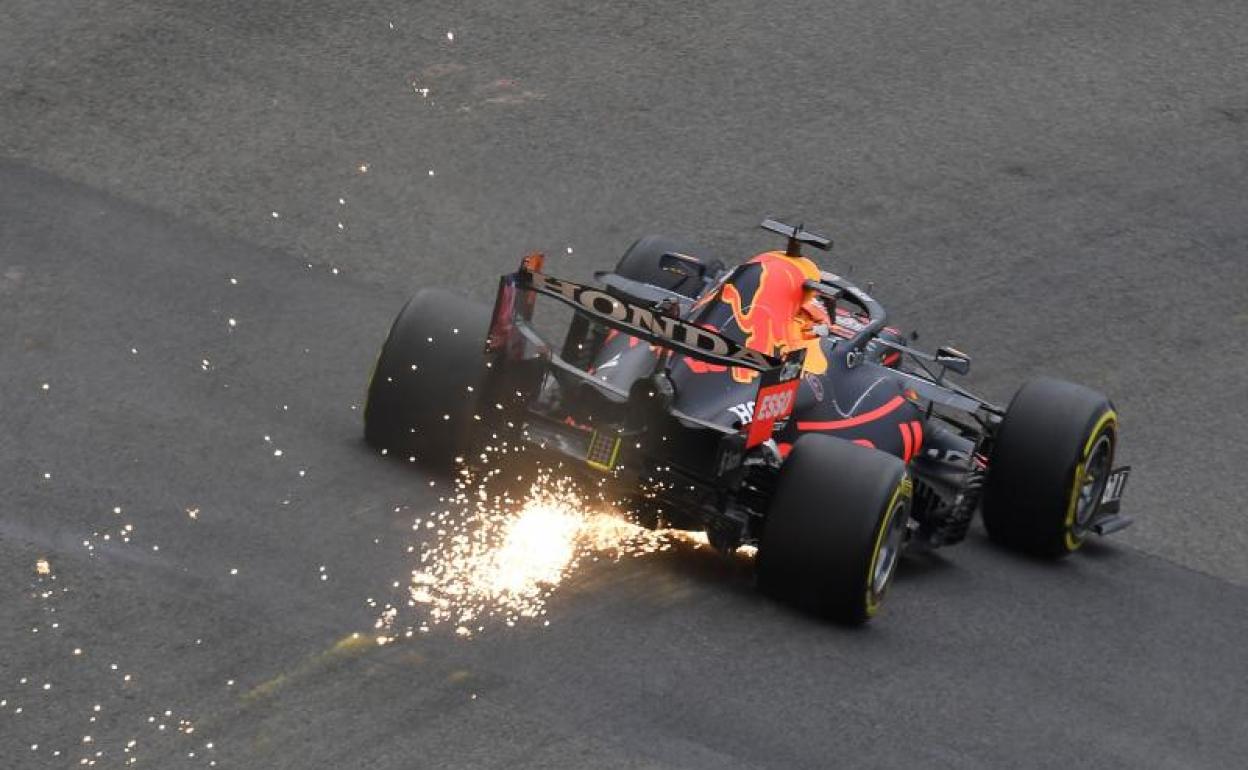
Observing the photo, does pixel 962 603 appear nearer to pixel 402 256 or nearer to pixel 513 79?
pixel 402 256

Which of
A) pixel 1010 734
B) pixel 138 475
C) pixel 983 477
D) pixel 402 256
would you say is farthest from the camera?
pixel 402 256

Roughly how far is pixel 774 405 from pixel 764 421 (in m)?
0.09

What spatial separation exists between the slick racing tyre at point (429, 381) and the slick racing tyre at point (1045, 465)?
2731 mm

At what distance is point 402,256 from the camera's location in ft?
45.1

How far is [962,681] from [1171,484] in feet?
12.5

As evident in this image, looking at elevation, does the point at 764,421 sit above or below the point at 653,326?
below

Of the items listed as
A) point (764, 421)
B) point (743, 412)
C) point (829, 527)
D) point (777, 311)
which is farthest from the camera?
point (777, 311)

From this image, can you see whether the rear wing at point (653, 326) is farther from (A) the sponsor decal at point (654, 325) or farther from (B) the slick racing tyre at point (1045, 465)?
(B) the slick racing tyre at point (1045, 465)

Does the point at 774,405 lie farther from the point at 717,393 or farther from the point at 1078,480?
the point at 1078,480

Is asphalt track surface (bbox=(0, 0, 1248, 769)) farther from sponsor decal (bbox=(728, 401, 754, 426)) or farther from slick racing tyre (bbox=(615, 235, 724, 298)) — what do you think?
slick racing tyre (bbox=(615, 235, 724, 298))

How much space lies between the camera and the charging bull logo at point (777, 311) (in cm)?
1031

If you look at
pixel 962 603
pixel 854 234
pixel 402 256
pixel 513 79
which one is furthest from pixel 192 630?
pixel 513 79

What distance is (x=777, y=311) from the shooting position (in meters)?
10.4

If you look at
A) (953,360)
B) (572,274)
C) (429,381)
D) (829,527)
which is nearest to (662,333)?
(829,527)
